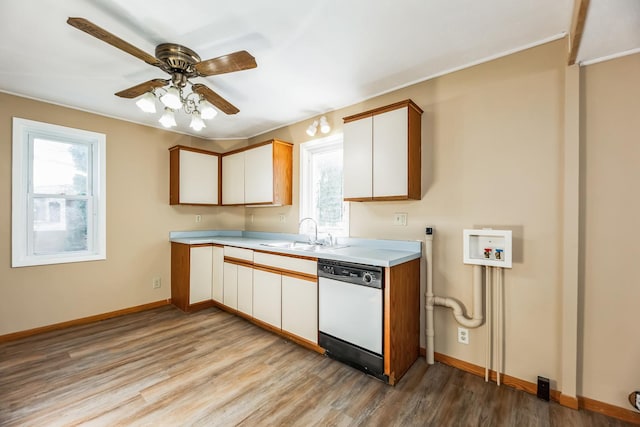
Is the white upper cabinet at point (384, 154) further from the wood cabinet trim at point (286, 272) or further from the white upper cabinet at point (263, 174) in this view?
the white upper cabinet at point (263, 174)

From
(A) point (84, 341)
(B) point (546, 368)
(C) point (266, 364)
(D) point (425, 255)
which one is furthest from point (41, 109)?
(B) point (546, 368)

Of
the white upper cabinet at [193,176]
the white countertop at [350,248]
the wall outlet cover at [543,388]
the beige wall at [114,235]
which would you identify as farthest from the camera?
the white upper cabinet at [193,176]

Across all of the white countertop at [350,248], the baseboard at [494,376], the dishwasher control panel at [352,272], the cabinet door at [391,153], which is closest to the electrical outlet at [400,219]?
the white countertop at [350,248]

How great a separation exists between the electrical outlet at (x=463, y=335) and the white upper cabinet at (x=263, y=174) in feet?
7.56

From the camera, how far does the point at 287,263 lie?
8.57 feet

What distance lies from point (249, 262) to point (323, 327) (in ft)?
3.84

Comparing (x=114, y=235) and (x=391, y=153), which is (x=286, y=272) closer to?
(x=391, y=153)

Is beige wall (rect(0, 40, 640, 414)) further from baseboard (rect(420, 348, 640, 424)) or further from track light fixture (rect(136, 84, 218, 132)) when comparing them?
track light fixture (rect(136, 84, 218, 132))

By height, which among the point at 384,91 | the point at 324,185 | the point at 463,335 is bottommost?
the point at 463,335

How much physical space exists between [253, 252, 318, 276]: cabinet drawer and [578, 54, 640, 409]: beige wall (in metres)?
1.90

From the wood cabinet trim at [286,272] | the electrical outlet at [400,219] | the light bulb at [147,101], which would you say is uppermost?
the light bulb at [147,101]

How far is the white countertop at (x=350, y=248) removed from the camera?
2051 mm

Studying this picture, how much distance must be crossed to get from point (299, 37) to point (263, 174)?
1873 mm

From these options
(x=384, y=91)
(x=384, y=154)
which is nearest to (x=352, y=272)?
(x=384, y=154)
